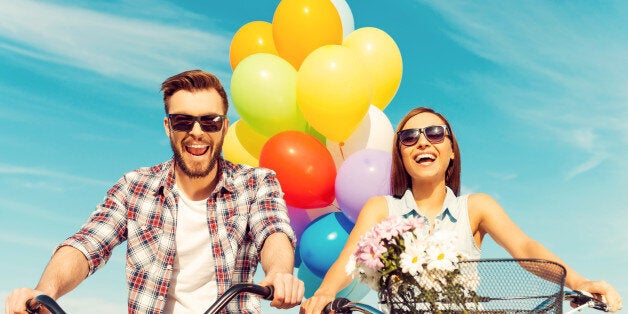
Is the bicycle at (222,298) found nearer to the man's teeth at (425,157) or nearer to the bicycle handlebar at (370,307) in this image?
the bicycle handlebar at (370,307)

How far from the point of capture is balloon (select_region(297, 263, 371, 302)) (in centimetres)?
485

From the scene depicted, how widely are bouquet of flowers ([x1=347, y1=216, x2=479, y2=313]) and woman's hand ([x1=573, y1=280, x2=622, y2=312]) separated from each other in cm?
62

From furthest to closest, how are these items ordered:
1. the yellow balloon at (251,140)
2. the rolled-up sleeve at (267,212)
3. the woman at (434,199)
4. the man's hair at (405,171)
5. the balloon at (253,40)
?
the balloon at (253,40) → the yellow balloon at (251,140) → the man's hair at (405,171) → the woman at (434,199) → the rolled-up sleeve at (267,212)

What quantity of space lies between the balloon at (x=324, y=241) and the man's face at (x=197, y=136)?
2.30 metres

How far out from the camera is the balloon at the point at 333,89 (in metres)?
4.65

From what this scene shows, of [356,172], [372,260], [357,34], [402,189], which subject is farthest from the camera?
[357,34]

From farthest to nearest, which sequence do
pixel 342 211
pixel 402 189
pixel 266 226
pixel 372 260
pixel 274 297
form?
pixel 342 211
pixel 402 189
pixel 266 226
pixel 372 260
pixel 274 297

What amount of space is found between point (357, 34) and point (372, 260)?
3699 millimetres

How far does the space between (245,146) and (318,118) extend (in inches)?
36.4

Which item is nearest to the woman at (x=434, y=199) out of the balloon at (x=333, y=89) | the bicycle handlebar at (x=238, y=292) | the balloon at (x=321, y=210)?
the bicycle handlebar at (x=238, y=292)

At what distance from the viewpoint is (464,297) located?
1.89 metres

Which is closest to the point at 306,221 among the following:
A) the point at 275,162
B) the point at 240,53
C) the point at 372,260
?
the point at 275,162

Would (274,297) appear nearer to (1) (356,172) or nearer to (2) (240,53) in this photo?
(1) (356,172)

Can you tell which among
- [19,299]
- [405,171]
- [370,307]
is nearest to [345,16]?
[405,171]
